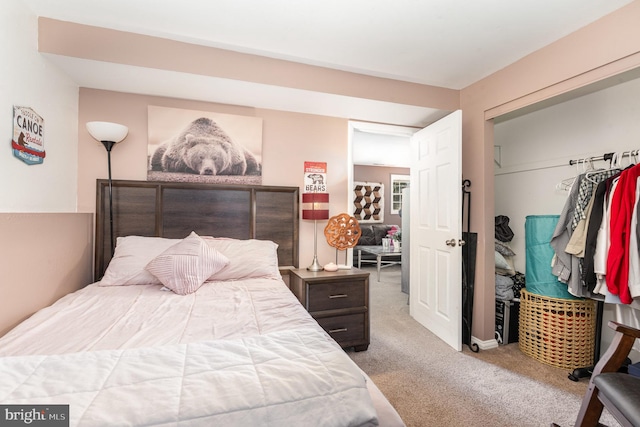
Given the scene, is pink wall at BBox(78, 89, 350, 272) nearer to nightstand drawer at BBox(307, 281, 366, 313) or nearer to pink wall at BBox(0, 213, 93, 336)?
pink wall at BBox(0, 213, 93, 336)

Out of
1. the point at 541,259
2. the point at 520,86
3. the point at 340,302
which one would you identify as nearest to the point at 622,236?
the point at 541,259

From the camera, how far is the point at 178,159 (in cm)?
253

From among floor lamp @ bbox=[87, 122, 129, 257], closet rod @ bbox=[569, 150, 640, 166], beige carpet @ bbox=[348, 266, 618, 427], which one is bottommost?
beige carpet @ bbox=[348, 266, 618, 427]

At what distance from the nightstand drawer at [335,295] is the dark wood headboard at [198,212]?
0.51 metres

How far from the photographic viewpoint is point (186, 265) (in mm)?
1917

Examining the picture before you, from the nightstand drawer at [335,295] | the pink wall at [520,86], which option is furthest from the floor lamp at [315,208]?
the pink wall at [520,86]

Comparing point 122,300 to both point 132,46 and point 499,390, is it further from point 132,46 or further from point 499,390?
point 499,390

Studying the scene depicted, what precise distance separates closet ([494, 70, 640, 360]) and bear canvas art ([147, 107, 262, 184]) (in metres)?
2.48

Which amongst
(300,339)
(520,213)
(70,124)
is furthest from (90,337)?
(520,213)

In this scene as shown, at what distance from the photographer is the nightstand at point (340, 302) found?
235 centimetres

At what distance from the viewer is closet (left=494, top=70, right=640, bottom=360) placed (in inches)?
86.2

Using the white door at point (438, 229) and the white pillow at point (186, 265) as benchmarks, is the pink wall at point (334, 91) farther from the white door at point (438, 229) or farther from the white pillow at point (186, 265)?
the white pillow at point (186, 265)

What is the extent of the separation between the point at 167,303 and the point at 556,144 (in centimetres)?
344

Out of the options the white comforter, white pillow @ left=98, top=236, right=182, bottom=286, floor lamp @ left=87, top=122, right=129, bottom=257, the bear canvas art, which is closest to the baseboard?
the white comforter
